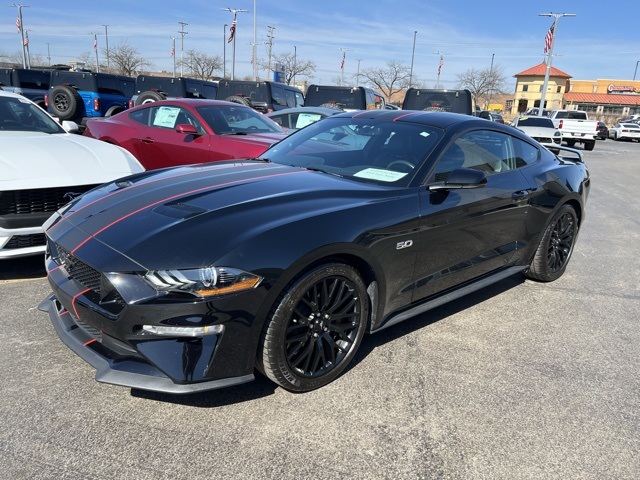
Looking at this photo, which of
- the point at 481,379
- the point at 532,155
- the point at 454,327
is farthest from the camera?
the point at 532,155

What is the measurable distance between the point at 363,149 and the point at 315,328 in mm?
1563

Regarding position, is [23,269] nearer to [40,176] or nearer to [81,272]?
[40,176]

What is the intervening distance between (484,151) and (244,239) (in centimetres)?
233

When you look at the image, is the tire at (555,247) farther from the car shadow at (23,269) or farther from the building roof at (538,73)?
the building roof at (538,73)

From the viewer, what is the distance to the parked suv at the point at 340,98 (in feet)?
45.9

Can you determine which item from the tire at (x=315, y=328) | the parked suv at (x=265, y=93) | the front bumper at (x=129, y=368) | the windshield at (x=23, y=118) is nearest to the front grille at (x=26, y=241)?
the front bumper at (x=129, y=368)

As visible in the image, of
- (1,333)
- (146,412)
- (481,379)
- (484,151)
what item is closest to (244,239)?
(146,412)

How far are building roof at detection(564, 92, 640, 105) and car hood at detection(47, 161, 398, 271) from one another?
267 ft

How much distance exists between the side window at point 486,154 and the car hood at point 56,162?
2.87 meters

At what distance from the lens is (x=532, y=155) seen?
4.39 m

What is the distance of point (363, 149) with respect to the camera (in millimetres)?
3637

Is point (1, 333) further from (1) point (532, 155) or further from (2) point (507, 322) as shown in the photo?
(1) point (532, 155)

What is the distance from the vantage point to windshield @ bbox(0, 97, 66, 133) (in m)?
5.38

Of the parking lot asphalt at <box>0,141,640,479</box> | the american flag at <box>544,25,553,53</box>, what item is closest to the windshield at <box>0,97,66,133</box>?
the parking lot asphalt at <box>0,141,640,479</box>
